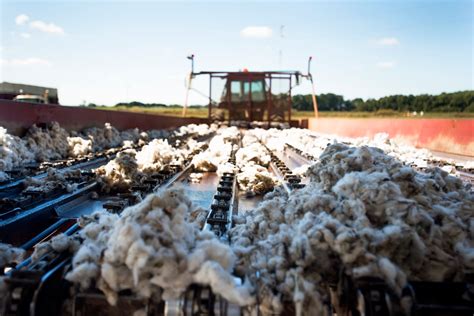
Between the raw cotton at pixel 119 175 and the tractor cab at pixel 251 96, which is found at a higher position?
the tractor cab at pixel 251 96

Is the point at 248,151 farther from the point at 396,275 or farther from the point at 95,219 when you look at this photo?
the point at 396,275

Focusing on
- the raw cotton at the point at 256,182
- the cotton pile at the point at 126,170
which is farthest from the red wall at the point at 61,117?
the raw cotton at the point at 256,182

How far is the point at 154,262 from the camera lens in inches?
41.1

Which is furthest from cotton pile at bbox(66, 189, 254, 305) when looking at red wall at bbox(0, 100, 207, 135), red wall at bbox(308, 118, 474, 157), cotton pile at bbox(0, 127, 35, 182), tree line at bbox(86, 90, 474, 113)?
tree line at bbox(86, 90, 474, 113)

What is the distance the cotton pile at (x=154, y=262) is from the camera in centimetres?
104

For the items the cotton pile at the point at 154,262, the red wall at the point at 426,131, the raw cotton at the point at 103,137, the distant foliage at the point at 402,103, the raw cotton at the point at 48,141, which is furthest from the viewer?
the distant foliage at the point at 402,103

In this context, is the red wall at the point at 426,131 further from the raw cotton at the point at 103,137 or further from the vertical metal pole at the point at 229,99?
the raw cotton at the point at 103,137

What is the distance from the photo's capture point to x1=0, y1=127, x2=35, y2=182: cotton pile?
2.98 meters

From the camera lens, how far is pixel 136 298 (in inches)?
42.3

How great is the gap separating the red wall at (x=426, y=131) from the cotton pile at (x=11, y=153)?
5.21m

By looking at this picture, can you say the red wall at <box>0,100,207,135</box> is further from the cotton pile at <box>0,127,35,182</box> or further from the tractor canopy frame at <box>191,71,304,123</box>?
the tractor canopy frame at <box>191,71,304,123</box>

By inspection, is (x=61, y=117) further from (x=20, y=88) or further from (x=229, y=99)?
(x=20, y=88)

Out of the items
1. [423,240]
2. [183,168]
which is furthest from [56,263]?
[183,168]

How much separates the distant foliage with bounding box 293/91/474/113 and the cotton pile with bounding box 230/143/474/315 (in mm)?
37574
